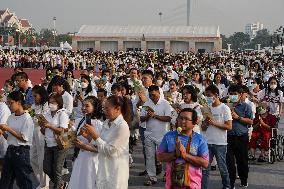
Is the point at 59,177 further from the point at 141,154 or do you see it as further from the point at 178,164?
the point at 141,154

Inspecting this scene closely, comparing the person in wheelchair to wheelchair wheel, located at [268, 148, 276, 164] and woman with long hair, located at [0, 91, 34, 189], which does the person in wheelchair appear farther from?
woman with long hair, located at [0, 91, 34, 189]

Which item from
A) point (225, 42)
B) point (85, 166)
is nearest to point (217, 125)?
point (85, 166)

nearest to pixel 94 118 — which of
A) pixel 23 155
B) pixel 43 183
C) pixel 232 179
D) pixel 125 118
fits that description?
pixel 125 118

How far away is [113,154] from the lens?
5344mm

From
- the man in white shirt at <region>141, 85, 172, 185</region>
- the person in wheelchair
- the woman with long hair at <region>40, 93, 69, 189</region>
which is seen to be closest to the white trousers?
the woman with long hair at <region>40, 93, 69, 189</region>

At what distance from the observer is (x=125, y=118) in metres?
5.65

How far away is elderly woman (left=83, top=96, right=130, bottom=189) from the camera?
532 cm

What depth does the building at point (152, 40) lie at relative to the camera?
279 feet

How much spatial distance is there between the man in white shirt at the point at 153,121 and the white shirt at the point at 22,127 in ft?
7.79

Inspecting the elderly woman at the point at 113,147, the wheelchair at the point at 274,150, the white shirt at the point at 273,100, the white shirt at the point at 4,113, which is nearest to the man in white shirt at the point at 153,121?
the white shirt at the point at 4,113

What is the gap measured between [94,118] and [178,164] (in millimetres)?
1623

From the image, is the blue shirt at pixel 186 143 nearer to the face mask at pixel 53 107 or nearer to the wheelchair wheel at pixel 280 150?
the face mask at pixel 53 107

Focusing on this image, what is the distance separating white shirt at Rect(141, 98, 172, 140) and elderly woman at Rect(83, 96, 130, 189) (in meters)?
3.07

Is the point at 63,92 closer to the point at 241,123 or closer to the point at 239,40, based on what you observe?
the point at 241,123
